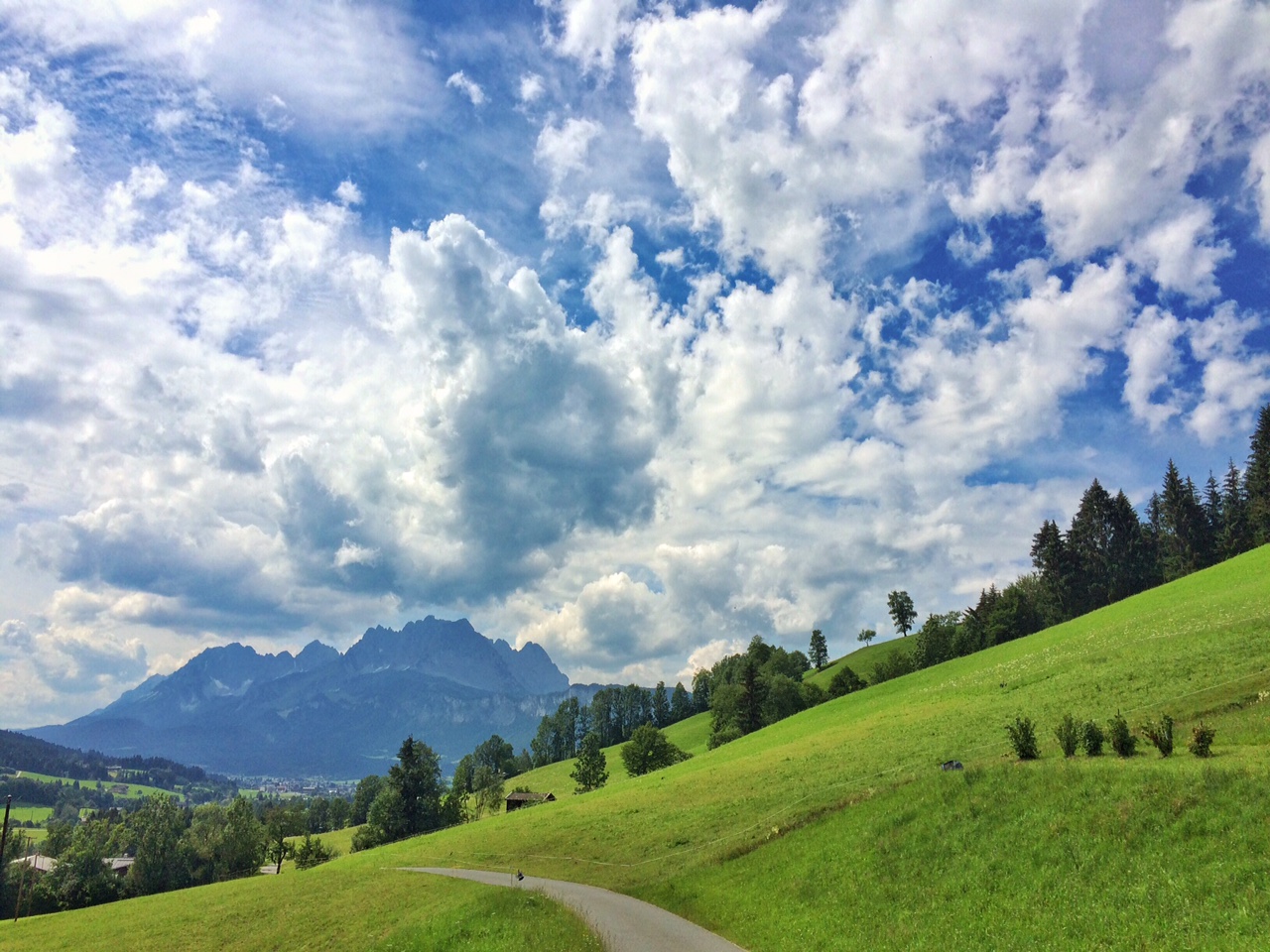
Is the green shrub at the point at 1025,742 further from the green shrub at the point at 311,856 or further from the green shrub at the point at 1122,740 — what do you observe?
the green shrub at the point at 311,856

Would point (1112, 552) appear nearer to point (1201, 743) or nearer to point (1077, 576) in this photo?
point (1077, 576)

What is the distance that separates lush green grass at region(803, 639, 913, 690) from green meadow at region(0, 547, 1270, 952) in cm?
8260

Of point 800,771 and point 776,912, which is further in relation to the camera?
point 800,771

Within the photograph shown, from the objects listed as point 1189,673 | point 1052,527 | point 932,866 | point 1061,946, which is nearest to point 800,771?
point 1189,673

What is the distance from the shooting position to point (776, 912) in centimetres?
2528

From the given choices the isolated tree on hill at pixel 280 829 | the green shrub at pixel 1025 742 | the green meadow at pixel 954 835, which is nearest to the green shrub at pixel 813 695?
the green meadow at pixel 954 835

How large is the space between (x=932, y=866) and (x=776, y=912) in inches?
241

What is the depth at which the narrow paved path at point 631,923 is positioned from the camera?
24.1m

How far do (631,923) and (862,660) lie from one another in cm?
15263

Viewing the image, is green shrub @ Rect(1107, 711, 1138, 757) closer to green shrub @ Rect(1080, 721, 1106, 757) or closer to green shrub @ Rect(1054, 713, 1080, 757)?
green shrub @ Rect(1080, 721, 1106, 757)

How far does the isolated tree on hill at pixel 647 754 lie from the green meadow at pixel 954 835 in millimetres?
53546

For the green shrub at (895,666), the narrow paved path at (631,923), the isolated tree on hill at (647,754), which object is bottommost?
the narrow paved path at (631,923)

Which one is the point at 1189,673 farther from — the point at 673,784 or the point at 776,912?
the point at 673,784

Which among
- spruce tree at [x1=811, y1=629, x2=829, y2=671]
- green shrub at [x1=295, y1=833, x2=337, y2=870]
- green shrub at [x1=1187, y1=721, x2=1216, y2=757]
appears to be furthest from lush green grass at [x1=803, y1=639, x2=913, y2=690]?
green shrub at [x1=1187, y1=721, x2=1216, y2=757]
